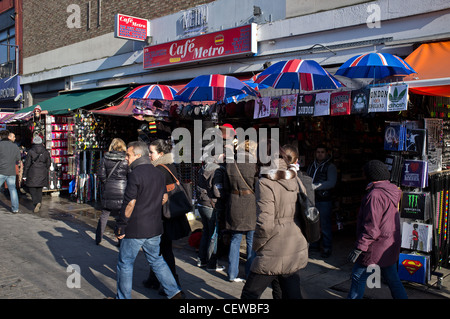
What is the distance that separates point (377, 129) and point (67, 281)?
6579mm

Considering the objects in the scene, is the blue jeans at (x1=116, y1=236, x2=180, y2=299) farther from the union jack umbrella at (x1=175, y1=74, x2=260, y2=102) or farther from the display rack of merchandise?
the display rack of merchandise

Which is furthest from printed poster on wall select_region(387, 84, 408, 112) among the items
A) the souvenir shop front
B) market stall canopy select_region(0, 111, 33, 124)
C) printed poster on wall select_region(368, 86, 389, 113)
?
market stall canopy select_region(0, 111, 33, 124)

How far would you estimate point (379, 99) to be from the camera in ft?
18.7

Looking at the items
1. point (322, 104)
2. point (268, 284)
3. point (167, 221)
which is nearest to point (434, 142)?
point (322, 104)

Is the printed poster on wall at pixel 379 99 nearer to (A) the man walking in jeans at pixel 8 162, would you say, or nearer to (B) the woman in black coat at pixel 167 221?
(B) the woman in black coat at pixel 167 221

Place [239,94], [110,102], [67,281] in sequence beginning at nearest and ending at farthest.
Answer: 1. [67,281]
2. [239,94]
3. [110,102]

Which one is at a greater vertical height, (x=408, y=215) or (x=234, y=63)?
(x=234, y=63)

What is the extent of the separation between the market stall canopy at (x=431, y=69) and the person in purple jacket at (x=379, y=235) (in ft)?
6.35

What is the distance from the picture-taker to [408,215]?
18.4 feet

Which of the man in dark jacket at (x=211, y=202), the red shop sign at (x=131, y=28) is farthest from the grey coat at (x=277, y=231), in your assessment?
the red shop sign at (x=131, y=28)

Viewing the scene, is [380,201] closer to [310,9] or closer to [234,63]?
[310,9]

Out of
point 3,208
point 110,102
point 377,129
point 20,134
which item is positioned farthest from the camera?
point 20,134

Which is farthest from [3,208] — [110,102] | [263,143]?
[263,143]

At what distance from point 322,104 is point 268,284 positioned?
3561 mm
